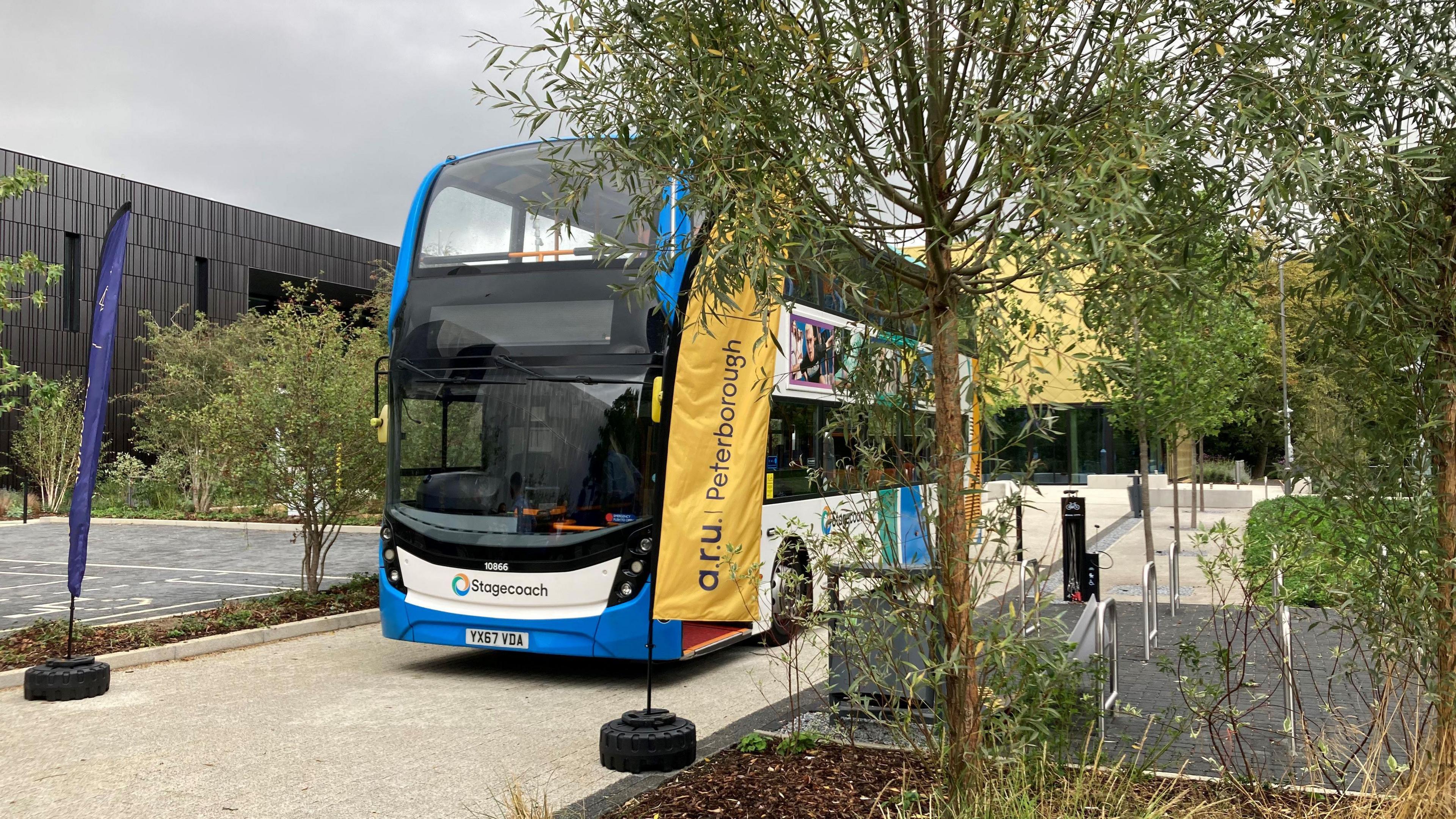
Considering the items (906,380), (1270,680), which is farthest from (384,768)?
(1270,680)

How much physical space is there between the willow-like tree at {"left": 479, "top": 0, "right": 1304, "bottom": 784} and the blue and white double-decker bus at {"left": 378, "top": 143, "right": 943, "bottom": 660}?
12.2 feet

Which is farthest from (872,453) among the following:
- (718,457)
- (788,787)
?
(718,457)

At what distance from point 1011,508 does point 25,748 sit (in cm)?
612

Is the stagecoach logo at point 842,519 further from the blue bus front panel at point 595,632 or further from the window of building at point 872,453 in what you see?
the blue bus front panel at point 595,632

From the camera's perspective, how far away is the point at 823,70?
4254mm

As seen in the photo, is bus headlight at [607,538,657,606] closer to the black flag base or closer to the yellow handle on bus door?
the yellow handle on bus door

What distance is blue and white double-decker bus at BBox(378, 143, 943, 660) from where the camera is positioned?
8648 mm

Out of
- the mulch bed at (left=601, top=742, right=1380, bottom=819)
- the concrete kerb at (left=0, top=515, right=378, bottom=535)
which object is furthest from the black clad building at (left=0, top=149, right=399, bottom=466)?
the mulch bed at (left=601, top=742, right=1380, bottom=819)

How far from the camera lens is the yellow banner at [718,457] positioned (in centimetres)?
778

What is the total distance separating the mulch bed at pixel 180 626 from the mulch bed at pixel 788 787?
21.3 ft

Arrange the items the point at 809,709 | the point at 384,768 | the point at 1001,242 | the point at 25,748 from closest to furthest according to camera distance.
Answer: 1. the point at 1001,242
2. the point at 384,768
3. the point at 25,748
4. the point at 809,709

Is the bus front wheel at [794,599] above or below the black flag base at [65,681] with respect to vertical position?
above

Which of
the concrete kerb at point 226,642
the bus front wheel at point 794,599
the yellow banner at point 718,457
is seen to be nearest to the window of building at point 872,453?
the bus front wheel at point 794,599

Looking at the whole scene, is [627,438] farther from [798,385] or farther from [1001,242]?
[1001,242]
